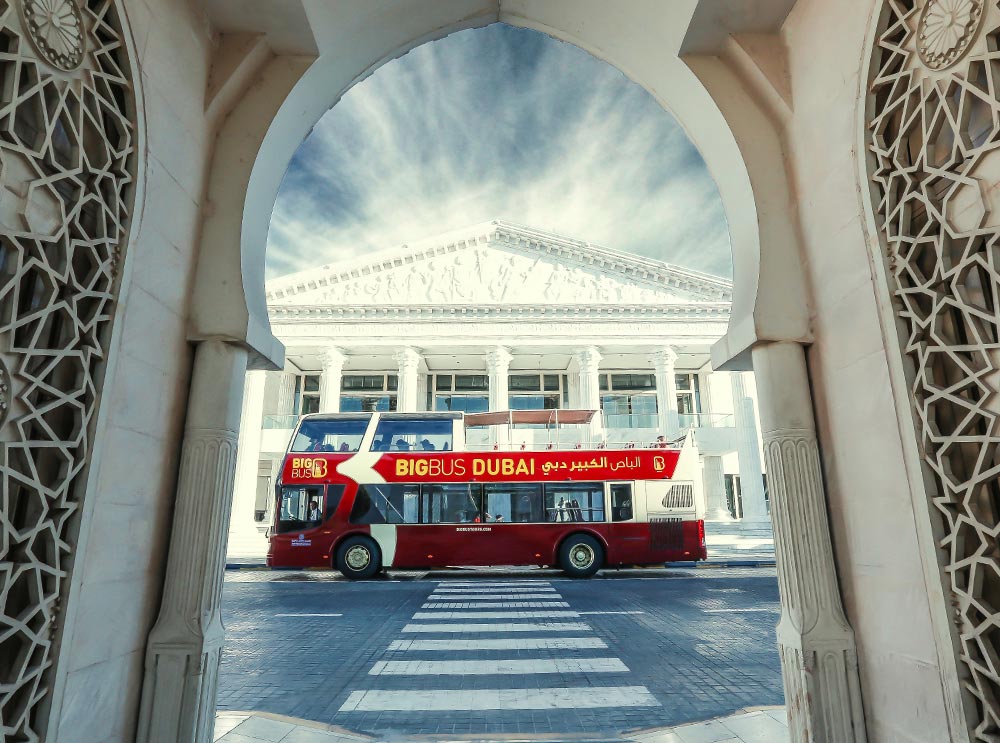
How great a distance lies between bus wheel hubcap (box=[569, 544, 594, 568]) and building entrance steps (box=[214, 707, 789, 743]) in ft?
35.6

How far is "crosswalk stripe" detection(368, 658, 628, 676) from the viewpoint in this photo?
6.28 m

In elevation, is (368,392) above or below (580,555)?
above

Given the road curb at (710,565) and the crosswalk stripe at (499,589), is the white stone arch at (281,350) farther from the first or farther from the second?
the road curb at (710,565)

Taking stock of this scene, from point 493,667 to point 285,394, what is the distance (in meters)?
33.9

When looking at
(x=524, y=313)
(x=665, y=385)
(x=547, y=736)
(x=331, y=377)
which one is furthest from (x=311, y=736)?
(x=665, y=385)

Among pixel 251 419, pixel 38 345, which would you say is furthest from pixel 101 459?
pixel 251 419

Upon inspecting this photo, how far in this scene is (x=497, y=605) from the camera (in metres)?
10.8

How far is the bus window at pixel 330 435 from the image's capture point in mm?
15539

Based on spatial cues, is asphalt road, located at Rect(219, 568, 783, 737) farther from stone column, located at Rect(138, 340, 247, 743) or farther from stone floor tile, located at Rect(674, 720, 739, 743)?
stone column, located at Rect(138, 340, 247, 743)

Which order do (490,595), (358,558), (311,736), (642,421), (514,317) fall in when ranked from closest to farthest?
(311,736)
(490,595)
(358,558)
(642,421)
(514,317)

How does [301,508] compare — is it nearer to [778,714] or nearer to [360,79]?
[360,79]

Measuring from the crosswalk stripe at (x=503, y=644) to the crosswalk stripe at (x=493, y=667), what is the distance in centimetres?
61

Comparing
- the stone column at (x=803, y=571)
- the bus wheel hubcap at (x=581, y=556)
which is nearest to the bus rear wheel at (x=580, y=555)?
the bus wheel hubcap at (x=581, y=556)

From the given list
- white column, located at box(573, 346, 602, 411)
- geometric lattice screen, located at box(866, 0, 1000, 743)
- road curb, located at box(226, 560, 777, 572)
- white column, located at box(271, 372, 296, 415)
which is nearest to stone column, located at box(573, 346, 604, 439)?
white column, located at box(573, 346, 602, 411)
